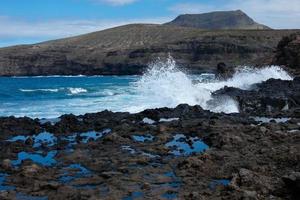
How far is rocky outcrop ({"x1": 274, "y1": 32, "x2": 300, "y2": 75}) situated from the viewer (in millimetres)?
55375

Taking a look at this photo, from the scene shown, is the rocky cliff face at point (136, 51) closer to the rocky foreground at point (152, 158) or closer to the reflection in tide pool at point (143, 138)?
the rocky foreground at point (152, 158)

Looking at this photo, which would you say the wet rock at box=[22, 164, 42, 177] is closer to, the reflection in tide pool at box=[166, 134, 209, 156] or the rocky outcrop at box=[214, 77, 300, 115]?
the reflection in tide pool at box=[166, 134, 209, 156]

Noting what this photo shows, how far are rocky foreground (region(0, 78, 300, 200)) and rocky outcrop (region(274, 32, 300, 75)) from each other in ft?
109

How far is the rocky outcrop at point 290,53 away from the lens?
5538 cm

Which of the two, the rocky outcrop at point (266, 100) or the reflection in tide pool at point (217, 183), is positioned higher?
the reflection in tide pool at point (217, 183)

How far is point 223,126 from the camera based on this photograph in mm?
19266

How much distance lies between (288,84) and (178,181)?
79.8 ft

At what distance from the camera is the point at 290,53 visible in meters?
57.3

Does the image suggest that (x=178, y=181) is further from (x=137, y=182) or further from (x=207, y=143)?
(x=207, y=143)

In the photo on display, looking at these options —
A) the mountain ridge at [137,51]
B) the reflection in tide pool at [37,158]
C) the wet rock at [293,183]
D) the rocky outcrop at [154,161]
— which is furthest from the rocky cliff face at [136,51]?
the wet rock at [293,183]

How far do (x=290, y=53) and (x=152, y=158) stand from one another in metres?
45.9

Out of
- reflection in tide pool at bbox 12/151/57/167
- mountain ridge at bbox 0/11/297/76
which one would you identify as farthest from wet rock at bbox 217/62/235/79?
mountain ridge at bbox 0/11/297/76

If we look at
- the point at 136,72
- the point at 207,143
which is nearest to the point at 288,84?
the point at 207,143

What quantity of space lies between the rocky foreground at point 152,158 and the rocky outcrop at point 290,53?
33.1 m
